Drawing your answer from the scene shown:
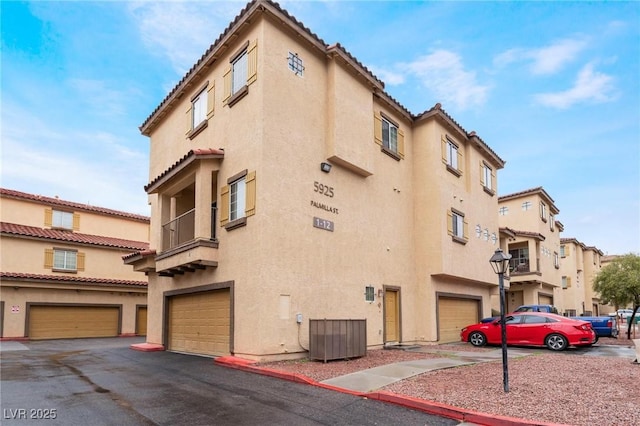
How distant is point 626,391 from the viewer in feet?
27.6

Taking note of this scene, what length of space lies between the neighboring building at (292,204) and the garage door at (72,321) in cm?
1035

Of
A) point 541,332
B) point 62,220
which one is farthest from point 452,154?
point 62,220

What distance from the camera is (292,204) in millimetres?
13406

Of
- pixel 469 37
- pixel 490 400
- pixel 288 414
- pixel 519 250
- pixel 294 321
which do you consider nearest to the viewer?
pixel 288 414

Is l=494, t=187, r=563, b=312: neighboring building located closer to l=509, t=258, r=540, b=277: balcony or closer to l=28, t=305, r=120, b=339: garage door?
l=509, t=258, r=540, b=277: balcony

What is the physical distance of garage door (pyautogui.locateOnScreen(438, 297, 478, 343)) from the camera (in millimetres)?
19422

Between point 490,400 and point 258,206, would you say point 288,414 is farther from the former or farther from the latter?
point 258,206

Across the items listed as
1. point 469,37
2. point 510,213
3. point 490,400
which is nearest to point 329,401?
point 490,400

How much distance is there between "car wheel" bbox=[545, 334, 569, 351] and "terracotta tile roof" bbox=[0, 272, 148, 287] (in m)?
24.4

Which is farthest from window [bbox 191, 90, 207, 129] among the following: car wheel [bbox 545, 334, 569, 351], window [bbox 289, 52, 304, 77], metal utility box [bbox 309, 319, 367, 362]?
car wheel [bbox 545, 334, 569, 351]

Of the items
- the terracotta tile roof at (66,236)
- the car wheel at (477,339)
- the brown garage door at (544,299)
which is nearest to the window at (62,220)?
the terracotta tile roof at (66,236)

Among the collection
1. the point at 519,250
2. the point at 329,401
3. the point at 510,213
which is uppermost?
the point at 510,213

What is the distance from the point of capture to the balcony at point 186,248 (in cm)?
1402

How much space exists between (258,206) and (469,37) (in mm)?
8333
